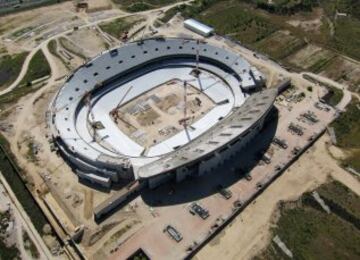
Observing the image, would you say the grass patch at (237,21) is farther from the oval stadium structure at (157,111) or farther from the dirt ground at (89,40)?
the dirt ground at (89,40)

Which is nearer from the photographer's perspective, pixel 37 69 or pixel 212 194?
pixel 212 194

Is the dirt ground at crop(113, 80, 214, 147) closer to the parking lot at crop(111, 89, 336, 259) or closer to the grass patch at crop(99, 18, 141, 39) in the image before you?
the parking lot at crop(111, 89, 336, 259)

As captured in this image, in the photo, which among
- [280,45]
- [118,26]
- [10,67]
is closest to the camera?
[10,67]

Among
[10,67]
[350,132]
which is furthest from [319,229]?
[10,67]

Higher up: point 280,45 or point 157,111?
point 157,111

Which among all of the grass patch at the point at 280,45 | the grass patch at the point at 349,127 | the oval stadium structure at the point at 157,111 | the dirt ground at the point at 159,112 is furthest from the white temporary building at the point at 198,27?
the grass patch at the point at 349,127

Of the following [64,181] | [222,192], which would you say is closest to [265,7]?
[222,192]

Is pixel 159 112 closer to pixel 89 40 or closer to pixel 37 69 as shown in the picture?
pixel 37 69
